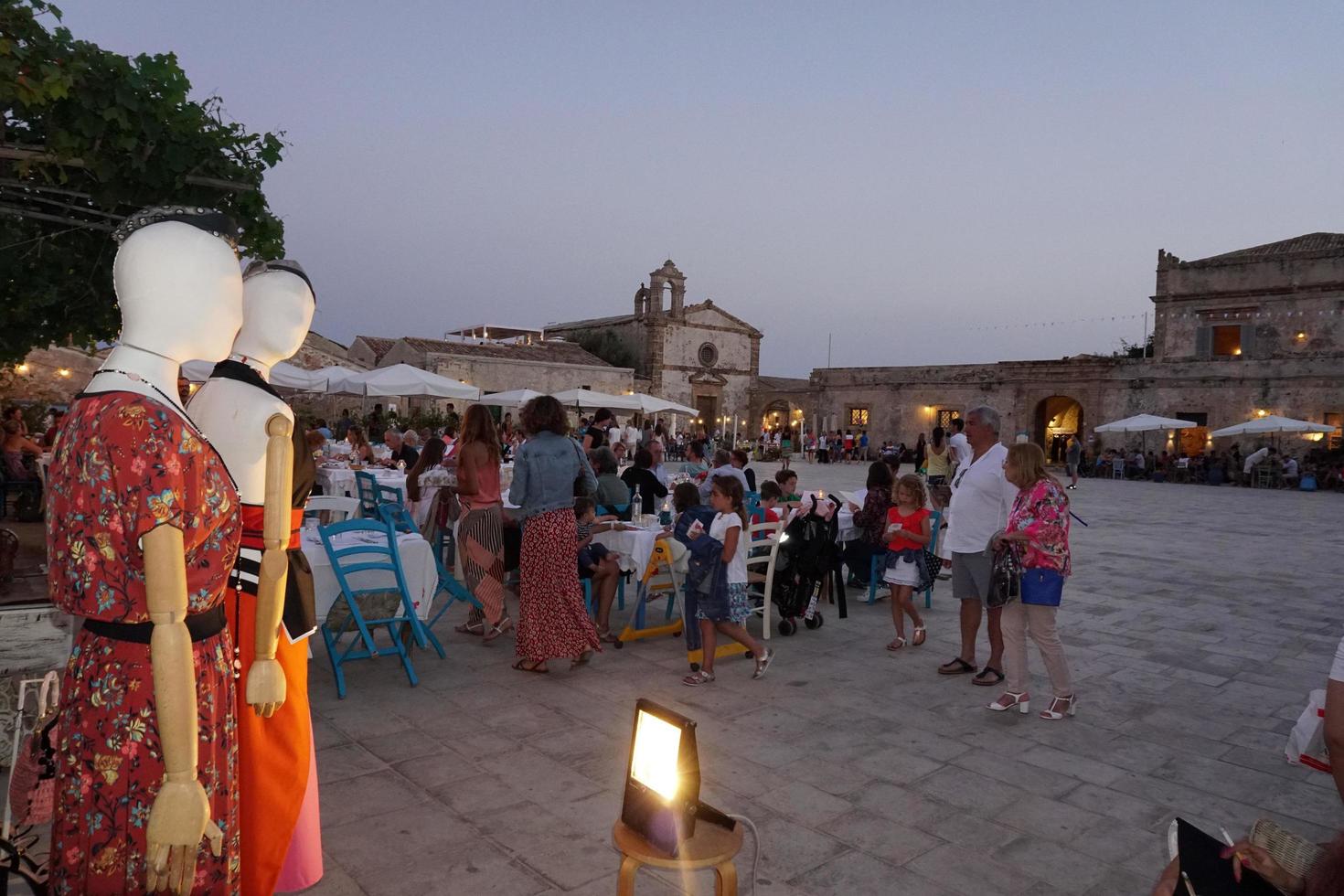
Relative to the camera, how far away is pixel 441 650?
515 cm

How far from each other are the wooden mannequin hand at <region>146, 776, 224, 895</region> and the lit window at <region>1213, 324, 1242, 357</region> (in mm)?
33450

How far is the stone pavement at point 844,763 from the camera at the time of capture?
2.90 metres

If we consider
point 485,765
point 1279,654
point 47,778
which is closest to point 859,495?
point 1279,654

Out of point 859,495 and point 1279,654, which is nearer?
point 1279,654

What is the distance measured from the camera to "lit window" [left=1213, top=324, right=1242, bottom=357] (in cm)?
2853

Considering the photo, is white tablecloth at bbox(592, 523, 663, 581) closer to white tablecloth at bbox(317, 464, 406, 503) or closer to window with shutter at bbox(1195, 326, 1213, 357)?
white tablecloth at bbox(317, 464, 406, 503)

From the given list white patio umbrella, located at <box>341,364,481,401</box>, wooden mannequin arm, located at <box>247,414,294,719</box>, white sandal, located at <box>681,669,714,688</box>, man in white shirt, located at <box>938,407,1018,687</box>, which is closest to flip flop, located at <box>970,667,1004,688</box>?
man in white shirt, located at <box>938,407,1018,687</box>

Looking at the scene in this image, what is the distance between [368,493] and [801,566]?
4.61 metres

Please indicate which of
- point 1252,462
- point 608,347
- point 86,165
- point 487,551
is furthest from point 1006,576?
point 608,347

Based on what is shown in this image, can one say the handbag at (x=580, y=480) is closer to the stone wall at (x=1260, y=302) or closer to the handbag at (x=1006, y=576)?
the handbag at (x=1006, y=576)

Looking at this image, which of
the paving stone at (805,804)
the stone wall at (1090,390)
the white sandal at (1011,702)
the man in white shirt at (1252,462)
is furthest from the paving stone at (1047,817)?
the man in white shirt at (1252,462)

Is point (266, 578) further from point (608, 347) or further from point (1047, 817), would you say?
point (608, 347)

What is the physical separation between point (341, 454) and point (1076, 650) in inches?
391

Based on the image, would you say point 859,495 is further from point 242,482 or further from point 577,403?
point 577,403
